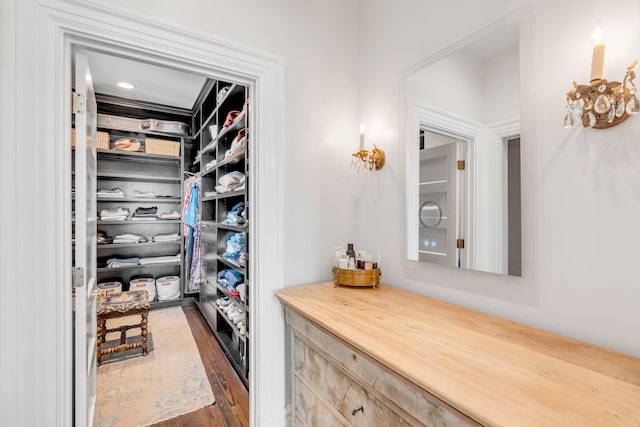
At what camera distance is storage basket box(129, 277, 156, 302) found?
3670mm

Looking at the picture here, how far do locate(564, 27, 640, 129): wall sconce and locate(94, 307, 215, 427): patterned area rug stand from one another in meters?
2.46

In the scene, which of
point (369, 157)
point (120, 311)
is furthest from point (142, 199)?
point (369, 157)

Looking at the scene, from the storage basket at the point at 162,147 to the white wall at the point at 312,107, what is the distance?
288cm

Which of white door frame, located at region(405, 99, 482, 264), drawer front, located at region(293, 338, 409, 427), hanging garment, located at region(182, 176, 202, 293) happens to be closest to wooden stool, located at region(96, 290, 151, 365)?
hanging garment, located at region(182, 176, 202, 293)

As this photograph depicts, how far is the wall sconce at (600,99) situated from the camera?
821 mm

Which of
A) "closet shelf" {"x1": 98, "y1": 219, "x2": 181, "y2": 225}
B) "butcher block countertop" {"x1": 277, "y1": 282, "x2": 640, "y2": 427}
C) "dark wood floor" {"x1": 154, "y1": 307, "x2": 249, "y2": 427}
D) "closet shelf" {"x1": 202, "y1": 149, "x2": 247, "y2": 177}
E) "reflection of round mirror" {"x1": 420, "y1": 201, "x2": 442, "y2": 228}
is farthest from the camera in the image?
"closet shelf" {"x1": 98, "y1": 219, "x2": 181, "y2": 225}

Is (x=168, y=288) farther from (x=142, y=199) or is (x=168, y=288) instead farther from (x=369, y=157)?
(x=369, y=157)

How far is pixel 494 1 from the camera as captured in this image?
1.15m

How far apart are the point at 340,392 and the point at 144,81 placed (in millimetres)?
3584

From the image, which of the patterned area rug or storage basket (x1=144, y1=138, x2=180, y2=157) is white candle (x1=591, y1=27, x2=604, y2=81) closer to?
A: the patterned area rug

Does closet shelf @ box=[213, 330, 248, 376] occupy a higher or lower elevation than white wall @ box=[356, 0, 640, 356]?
lower

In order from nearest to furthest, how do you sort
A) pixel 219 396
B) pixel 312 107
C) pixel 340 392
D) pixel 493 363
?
pixel 493 363 → pixel 340 392 → pixel 312 107 → pixel 219 396

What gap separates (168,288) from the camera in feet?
12.6
